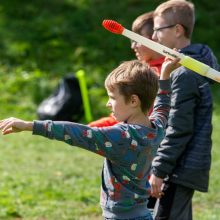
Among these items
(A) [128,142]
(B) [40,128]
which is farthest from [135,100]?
(B) [40,128]

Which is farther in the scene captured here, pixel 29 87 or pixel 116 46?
pixel 116 46

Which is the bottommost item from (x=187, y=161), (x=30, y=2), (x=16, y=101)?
(x=16, y=101)

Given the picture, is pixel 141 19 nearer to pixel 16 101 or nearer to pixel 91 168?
pixel 91 168

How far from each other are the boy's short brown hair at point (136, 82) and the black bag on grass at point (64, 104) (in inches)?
281

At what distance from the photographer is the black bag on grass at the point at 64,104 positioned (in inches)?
429

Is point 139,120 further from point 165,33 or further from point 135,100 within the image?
point 165,33

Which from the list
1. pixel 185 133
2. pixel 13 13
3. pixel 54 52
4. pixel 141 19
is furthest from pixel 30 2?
pixel 185 133

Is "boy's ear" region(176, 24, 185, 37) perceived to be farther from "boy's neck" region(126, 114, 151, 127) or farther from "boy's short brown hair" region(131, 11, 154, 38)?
"boy's neck" region(126, 114, 151, 127)

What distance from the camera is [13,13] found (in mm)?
14195

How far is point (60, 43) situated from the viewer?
43.9 ft

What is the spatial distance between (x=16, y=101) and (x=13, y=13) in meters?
3.00

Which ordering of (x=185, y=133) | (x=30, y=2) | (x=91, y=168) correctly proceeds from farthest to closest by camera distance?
(x=30, y=2), (x=91, y=168), (x=185, y=133)

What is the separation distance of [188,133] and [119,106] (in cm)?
88

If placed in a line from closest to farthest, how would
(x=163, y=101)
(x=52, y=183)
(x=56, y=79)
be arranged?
(x=163, y=101) < (x=52, y=183) < (x=56, y=79)
